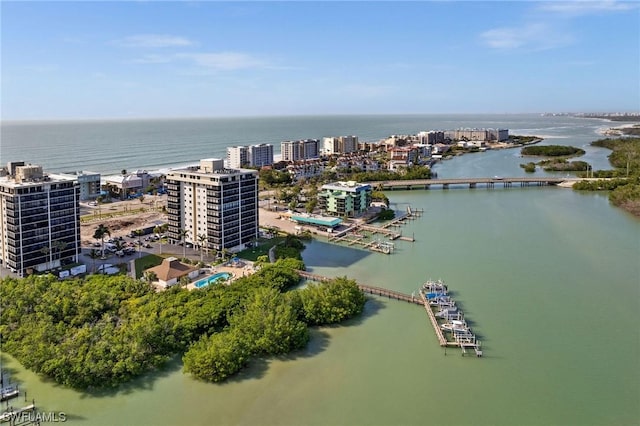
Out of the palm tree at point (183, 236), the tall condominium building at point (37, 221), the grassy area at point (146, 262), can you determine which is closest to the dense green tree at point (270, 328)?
the grassy area at point (146, 262)

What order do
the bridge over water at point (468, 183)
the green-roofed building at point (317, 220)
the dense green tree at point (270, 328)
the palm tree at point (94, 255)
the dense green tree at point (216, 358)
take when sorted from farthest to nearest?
the bridge over water at point (468, 183) < the green-roofed building at point (317, 220) < the palm tree at point (94, 255) < the dense green tree at point (270, 328) < the dense green tree at point (216, 358)

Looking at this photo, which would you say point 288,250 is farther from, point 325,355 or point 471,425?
point 471,425

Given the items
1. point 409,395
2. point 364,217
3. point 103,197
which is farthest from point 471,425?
point 103,197

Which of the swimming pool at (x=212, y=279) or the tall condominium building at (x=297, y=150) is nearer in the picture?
the swimming pool at (x=212, y=279)

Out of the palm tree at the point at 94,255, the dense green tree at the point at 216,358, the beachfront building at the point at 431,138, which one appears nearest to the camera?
the dense green tree at the point at 216,358

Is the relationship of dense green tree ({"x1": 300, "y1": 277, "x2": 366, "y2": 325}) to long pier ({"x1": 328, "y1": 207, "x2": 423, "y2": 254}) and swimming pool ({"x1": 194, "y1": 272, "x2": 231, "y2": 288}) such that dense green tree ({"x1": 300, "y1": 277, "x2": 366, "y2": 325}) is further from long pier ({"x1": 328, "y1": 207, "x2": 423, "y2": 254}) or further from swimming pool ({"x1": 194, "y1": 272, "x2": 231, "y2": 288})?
long pier ({"x1": 328, "y1": 207, "x2": 423, "y2": 254})

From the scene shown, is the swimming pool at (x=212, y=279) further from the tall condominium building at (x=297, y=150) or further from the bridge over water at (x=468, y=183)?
the tall condominium building at (x=297, y=150)

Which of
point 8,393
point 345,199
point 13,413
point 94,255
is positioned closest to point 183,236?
point 94,255

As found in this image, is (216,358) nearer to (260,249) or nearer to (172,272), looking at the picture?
(172,272)
